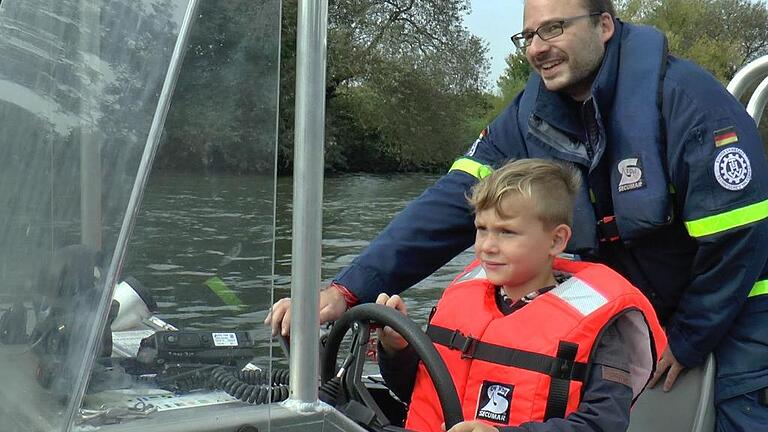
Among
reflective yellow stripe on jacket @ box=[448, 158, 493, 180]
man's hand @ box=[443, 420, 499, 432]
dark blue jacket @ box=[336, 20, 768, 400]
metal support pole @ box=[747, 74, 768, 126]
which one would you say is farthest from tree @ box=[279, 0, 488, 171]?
man's hand @ box=[443, 420, 499, 432]

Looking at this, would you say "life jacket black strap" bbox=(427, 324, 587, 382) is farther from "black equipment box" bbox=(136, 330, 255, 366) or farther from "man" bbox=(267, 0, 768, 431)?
"black equipment box" bbox=(136, 330, 255, 366)

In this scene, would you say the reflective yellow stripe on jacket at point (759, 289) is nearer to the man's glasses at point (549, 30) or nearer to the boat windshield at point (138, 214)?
the man's glasses at point (549, 30)

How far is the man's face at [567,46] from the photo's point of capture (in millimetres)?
2020

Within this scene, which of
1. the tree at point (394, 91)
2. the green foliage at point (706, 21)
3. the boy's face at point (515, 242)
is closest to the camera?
the boy's face at point (515, 242)

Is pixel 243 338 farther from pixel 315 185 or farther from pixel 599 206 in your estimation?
pixel 599 206

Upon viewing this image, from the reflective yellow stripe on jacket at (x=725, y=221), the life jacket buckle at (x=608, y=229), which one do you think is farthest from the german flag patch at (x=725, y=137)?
the life jacket buckle at (x=608, y=229)

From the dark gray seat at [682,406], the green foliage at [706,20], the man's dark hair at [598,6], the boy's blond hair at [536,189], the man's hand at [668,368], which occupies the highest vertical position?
the green foliage at [706,20]

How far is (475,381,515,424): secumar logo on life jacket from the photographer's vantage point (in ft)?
5.22

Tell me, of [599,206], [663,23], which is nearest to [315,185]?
[599,206]

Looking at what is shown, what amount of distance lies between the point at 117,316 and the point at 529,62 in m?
1.24

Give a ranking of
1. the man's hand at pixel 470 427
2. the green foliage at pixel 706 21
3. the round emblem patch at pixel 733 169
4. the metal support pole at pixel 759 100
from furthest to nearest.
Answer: the green foliage at pixel 706 21
the metal support pole at pixel 759 100
the round emblem patch at pixel 733 169
the man's hand at pixel 470 427

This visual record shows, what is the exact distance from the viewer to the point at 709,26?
4072 cm

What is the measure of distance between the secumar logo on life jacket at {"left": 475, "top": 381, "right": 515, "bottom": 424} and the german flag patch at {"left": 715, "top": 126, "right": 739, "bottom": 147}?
694mm

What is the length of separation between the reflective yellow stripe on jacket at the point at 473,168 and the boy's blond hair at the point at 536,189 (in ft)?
1.61
